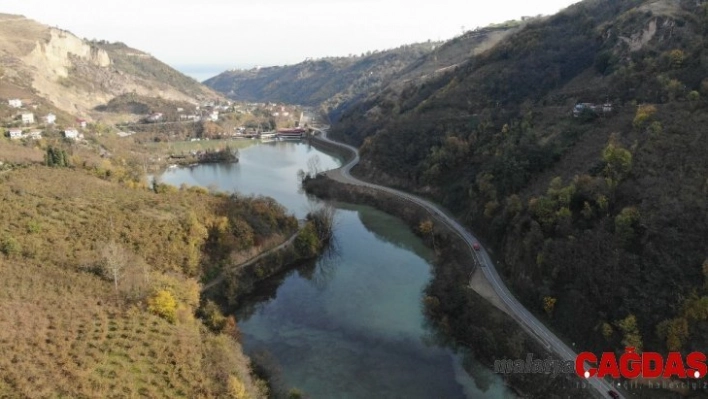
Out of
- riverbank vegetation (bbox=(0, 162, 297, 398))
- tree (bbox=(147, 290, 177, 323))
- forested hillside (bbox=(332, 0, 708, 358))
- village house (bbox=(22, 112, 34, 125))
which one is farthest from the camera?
village house (bbox=(22, 112, 34, 125))

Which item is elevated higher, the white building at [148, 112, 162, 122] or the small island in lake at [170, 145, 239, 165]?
the white building at [148, 112, 162, 122]

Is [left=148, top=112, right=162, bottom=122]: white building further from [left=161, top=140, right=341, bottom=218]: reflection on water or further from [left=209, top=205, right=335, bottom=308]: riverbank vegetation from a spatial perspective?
[left=209, top=205, right=335, bottom=308]: riverbank vegetation

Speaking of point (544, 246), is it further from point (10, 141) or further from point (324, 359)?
point (10, 141)

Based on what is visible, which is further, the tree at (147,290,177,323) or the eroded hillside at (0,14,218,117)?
the eroded hillside at (0,14,218,117)

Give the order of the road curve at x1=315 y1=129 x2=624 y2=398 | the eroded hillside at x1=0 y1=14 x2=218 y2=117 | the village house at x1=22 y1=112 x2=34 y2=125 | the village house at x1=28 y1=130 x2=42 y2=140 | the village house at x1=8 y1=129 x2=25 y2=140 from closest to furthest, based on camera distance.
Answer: the road curve at x1=315 y1=129 x2=624 y2=398
the village house at x1=8 y1=129 x2=25 y2=140
the village house at x1=28 y1=130 x2=42 y2=140
the village house at x1=22 y1=112 x2=34 y2=125
the eroded hillside at x1=0 y1=14 x2=218 y2=117

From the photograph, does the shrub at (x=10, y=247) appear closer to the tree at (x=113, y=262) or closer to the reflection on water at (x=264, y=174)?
the tree at (x=113, y=262)

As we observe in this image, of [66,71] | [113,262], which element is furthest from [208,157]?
[66,71]

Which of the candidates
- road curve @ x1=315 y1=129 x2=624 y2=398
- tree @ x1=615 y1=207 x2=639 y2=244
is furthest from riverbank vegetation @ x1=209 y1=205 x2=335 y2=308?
tree @ x1=615 y1=207 x2=639 y2=244
